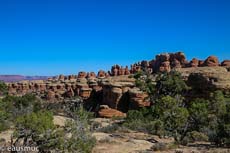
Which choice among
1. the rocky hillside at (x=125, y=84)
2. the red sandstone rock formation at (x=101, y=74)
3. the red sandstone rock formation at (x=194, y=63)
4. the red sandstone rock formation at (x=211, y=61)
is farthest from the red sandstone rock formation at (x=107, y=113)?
the red sandstone rock formation at (x=101, y=74)

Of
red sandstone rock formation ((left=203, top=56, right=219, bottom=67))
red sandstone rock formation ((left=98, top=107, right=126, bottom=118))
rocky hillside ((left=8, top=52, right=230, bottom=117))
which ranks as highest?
red sandstone rock formation ((left=203, top=56, right=219, bottom=67))

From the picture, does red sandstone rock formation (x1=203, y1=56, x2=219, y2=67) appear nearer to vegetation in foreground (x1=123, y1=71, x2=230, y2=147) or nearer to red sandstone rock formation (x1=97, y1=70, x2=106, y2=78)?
red sandstone rock formation (x1=97, y1=70, x2=106, y2=78)

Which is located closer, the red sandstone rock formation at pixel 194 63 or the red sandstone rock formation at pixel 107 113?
the red sandstone rock formation at pixel 107 113

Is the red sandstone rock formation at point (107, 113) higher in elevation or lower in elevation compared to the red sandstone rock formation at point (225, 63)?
lower

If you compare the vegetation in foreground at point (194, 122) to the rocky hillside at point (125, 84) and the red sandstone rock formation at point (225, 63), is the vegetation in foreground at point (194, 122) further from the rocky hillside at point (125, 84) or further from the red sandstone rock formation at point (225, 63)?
the red sandstone rock formation at point (225, 63)

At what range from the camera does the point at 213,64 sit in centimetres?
6525

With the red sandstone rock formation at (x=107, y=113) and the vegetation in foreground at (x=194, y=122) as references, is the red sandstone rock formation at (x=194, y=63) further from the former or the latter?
the vegetation in foreground at (x=194, y=122)

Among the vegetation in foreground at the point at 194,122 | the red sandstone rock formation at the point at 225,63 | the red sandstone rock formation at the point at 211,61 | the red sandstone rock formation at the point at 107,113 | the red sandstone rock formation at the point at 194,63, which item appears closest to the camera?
the vegetation in foreground at the point at 194,122

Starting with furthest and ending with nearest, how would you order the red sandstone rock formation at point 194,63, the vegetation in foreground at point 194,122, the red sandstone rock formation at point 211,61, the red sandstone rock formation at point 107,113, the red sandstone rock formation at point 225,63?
the red sandstone rock formation at point 194,63 < the red sandstone rock formation at point 211,61 < the red sandstone rock formation at point 225,63 < the red sandstone rock formation at point 107,113 < the vegetation in foreground at point 194,122

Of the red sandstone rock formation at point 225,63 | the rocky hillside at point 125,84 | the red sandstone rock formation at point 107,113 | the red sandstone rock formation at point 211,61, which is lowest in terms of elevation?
the red sandstone rock formation at point 107,113

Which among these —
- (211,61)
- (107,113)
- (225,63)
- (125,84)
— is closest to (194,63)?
(211,61)

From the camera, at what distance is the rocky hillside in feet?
128

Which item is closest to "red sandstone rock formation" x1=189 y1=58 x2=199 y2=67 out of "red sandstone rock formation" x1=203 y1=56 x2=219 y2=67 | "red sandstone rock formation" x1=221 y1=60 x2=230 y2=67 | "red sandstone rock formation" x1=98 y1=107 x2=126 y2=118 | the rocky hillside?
the rocky hillside

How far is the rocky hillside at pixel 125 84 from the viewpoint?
39.0 meters
